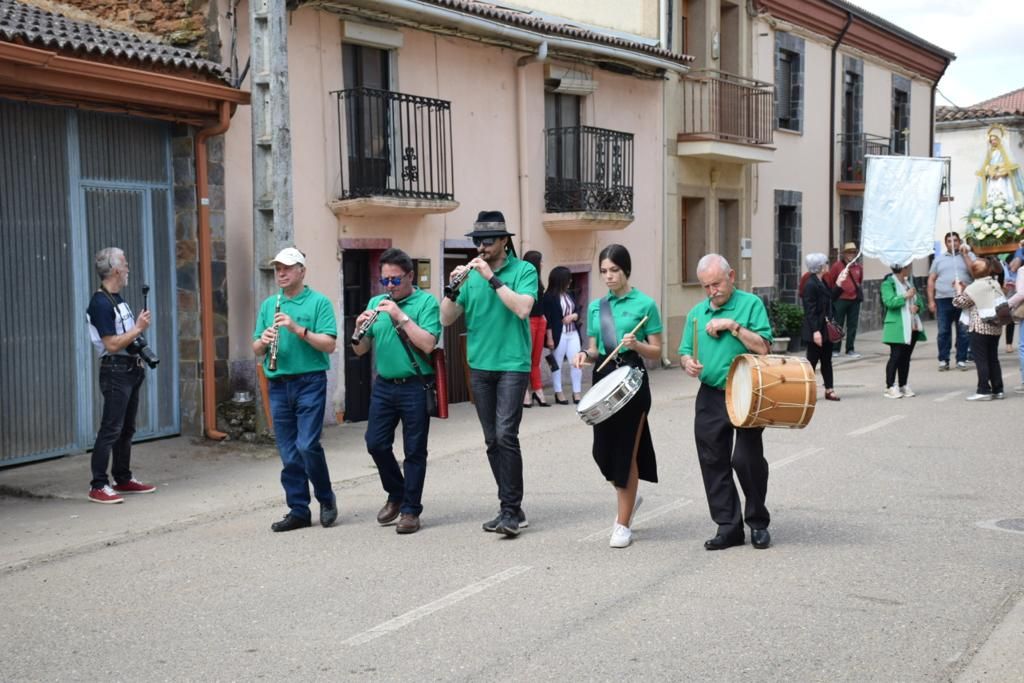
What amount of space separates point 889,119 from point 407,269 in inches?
920

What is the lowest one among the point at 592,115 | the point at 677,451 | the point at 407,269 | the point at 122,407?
the point at 677,451

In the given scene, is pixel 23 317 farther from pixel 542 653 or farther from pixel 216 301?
pixel 542 653

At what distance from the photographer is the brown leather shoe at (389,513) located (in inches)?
308

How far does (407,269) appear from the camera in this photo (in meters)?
7.51

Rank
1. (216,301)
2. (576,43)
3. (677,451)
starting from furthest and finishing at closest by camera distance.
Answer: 1. (576,43)
2. (216,301)
3. (677,451)

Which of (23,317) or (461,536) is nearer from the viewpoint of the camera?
(461,536)

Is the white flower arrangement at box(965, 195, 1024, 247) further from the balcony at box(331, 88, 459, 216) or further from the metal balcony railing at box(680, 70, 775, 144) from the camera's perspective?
the balcony at box(331, 88, 459, 216)

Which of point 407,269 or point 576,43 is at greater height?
point 576,43

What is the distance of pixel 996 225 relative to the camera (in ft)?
62.1

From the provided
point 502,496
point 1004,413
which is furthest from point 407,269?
point 1004,413

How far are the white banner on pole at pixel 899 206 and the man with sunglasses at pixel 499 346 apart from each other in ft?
39.9

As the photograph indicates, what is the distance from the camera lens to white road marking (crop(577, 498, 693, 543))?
737 centimetres

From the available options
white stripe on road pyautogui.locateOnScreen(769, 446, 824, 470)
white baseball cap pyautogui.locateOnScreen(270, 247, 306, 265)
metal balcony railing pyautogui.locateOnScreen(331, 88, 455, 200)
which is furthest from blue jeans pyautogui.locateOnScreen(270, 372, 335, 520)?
metal balcony railing pyautogui.locateOnScreen(331, 88, 455, 200)

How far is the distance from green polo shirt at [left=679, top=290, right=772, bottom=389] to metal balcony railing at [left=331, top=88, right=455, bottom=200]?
264 inches
